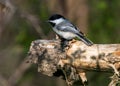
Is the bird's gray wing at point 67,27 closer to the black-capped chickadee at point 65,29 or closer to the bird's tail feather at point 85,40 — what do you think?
the black-capped chickadee at point 65,29

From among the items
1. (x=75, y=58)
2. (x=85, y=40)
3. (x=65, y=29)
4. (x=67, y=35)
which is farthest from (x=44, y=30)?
(x=75, y=58)

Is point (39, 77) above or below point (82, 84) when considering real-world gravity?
below

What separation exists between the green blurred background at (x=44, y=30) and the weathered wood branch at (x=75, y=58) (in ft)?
→ 9.49

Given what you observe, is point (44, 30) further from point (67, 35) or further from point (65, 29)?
point (67, 35)

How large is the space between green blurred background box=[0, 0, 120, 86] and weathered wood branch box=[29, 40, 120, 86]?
2894 mm

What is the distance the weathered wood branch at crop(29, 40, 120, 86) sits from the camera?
15.5ft

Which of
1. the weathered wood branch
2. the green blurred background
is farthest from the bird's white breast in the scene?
the green blurred background

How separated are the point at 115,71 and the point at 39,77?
4590 mm

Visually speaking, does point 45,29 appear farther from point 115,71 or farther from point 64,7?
point 115,71

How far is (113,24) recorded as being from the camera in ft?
28.5

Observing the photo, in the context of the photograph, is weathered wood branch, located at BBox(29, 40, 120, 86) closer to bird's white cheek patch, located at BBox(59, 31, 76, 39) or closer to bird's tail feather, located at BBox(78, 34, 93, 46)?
bird's tail feather, located at BBox(78, 34, 93, 46)

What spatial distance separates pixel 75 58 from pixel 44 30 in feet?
13.3

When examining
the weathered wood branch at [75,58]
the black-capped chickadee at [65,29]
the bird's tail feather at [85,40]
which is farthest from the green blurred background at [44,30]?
the weathered wood branch at [75,58]

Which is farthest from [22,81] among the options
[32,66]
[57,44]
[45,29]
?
[57,44]
